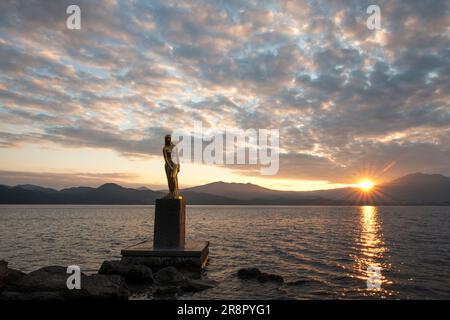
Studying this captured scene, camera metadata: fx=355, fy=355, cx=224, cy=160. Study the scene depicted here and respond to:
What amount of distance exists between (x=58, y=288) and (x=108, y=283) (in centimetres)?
158

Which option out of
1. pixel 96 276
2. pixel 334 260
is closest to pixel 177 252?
pixel 96 276

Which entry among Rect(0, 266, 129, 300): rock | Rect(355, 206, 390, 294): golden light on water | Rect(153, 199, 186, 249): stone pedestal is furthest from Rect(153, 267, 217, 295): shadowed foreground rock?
Rect(355, 206, 390, 294): golden light on water

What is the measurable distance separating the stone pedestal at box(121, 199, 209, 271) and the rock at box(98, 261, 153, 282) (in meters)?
1.68

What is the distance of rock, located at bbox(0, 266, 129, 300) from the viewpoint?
33.4 ft

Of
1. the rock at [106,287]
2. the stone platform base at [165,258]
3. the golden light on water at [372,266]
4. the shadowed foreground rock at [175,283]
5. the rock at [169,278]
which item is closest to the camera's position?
the rock at [106,287]

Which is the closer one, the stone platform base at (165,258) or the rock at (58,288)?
the rock at (58,288)

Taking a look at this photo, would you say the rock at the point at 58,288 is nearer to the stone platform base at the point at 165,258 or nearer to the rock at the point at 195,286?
the rock at the point at 195,286

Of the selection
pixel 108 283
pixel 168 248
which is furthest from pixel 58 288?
pixel 168 248

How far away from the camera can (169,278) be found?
14.4 metres

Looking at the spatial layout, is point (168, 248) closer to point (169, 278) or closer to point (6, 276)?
point (169, 278)

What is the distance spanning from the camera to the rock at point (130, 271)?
14.7 metres

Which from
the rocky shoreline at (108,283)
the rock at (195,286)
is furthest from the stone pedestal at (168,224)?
the rock at (195,286)

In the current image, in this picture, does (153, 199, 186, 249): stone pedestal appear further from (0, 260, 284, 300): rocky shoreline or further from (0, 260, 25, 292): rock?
(0, 260, 25, 292): rock

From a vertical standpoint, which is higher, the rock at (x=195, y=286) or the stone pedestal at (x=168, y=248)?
the stone pedestal at (x=168, y=248)
